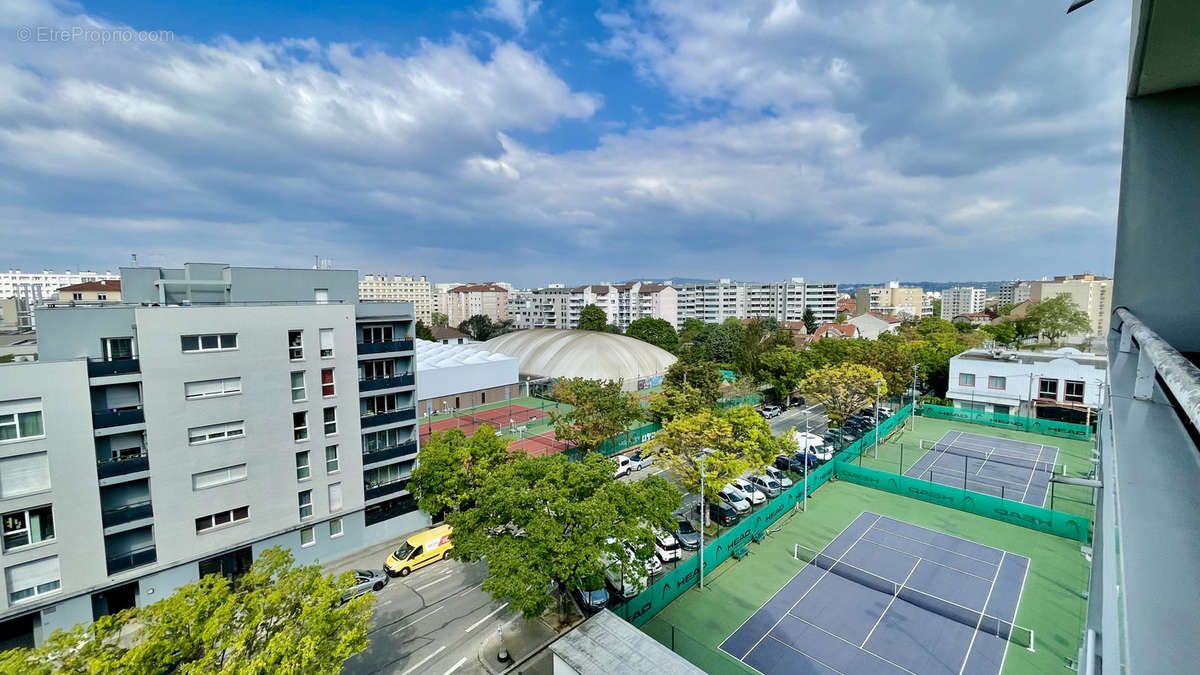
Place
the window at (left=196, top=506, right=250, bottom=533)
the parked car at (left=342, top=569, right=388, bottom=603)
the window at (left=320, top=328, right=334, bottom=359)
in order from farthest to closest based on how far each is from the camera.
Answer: the window at (left=320, top=328, right=334, bottom=359), the parked car at (left=342, top=569, right=388, bottom=603), the window at (left=196, top=506, right=250, bottom=533)

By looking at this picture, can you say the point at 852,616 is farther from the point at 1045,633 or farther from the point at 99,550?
the point at 99,550

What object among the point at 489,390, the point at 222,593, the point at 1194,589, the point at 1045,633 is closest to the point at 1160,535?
the point at 1194,589

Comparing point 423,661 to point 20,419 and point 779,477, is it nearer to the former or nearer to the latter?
point 20,419

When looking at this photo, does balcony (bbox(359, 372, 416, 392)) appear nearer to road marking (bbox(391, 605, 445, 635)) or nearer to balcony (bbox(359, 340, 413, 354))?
balcony (bbox(359, 340, 413, 354))

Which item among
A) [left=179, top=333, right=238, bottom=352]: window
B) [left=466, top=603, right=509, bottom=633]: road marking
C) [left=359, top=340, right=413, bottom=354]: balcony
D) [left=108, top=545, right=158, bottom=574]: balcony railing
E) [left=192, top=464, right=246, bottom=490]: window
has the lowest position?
[left=466, top=603, right=509, bottom=633]: road marking

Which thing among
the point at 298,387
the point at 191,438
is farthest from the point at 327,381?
the point at 191,438

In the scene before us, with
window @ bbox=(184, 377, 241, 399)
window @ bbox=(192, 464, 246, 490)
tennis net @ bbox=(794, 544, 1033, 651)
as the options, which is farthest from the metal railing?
window @ bbox=(192, 464, 246, 490)

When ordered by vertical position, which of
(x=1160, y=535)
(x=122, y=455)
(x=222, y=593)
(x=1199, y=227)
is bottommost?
(x=222, y=593)

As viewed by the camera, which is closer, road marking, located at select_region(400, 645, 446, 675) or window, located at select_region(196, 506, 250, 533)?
road marking, located at select_region(400, 645, 446, 675)
